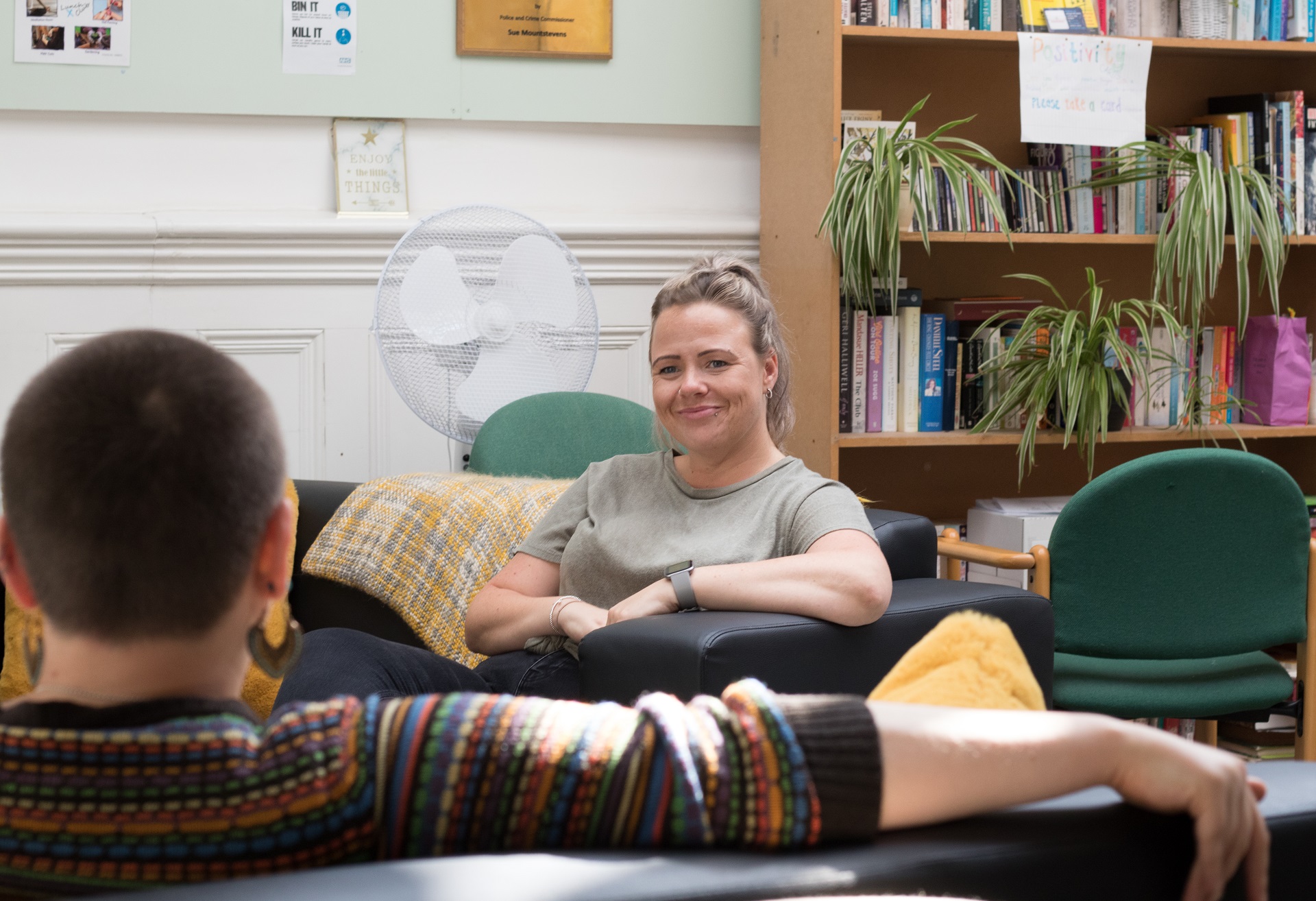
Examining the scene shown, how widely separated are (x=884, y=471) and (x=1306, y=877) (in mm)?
2403

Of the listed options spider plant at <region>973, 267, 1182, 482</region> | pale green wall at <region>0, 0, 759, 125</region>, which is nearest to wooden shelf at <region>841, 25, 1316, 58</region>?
pale green wall at <region>0, 0, 759, 125</region>

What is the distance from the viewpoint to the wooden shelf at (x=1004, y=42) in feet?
9.05

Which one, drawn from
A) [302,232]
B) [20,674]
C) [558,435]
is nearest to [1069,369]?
[558,435]

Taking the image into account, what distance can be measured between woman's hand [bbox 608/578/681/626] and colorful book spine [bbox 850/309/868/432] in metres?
1.28

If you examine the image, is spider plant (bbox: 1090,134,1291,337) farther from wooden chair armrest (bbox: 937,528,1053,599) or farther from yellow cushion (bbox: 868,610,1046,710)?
yellow cushion (bbox: 868,610,1046,710)

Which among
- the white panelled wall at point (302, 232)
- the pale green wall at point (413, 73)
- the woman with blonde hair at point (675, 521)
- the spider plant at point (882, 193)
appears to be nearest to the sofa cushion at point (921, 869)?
the woman with blonde hair at point (675, 521)

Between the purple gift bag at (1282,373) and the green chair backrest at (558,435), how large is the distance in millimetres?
1588

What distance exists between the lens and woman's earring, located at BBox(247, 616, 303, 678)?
74 cm

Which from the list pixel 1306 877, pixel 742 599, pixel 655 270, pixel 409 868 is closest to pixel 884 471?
pixel 655 270

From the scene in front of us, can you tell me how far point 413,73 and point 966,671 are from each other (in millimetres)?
2464

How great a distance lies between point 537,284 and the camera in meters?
2.61

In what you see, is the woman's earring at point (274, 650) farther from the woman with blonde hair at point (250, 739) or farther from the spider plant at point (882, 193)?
the spider plant at point (882, 193)

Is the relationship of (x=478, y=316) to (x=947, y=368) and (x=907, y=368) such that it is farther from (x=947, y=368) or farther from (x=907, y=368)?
(x=947, y=368)

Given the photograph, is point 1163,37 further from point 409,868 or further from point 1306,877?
point 409,868
